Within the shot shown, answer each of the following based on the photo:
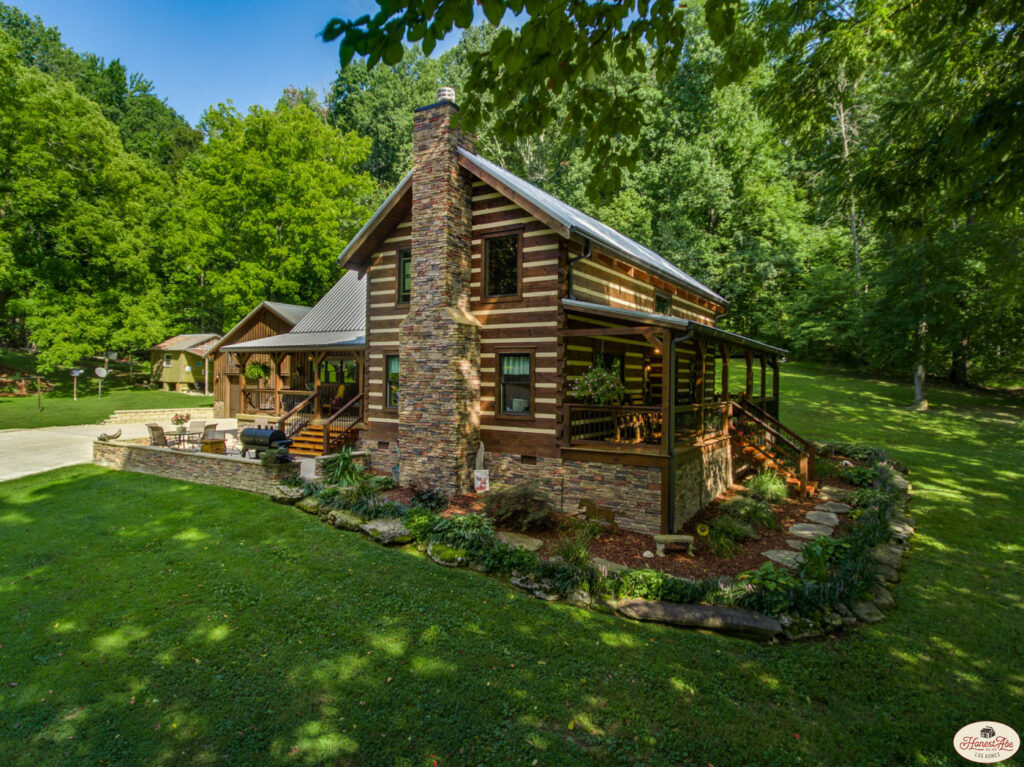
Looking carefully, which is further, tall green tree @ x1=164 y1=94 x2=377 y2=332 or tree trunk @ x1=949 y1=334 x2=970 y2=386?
tree trunk @ x1=949 y1=334 x2=970 y2=386

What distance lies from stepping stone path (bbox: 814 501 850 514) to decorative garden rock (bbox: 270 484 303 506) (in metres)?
12.2

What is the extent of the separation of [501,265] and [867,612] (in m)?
9.57

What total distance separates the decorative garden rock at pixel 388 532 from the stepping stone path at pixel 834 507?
9429 millimetres

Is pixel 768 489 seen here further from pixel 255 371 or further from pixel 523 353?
pixel 255 371

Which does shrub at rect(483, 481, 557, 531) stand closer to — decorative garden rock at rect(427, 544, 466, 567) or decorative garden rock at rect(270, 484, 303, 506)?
decorative garden rock at rect(427, 544, 466, 567)

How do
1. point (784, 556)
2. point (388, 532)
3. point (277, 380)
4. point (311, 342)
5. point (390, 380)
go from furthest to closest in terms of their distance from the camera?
point (277, 380) → point (311, 342) → point (390, 380) → point (388, 532) → point (784, 556)

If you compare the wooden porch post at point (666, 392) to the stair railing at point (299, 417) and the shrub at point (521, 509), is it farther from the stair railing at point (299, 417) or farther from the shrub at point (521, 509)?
the stair railing at point (299, 417)

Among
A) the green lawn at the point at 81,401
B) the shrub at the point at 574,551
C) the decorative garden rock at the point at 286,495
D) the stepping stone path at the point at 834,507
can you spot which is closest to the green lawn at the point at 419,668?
the shrub at the point at 574,551

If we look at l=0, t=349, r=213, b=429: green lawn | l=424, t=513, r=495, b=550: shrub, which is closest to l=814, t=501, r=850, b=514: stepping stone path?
l=424, t=513, r=495, b=550: shrub

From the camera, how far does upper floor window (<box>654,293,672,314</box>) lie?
53.0 feet

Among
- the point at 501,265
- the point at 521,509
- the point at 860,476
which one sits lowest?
the point at 860,476

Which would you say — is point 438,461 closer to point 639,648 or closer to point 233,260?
point 639,648

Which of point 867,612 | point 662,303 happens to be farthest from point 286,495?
point 662,303

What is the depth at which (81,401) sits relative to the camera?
28359 mm
